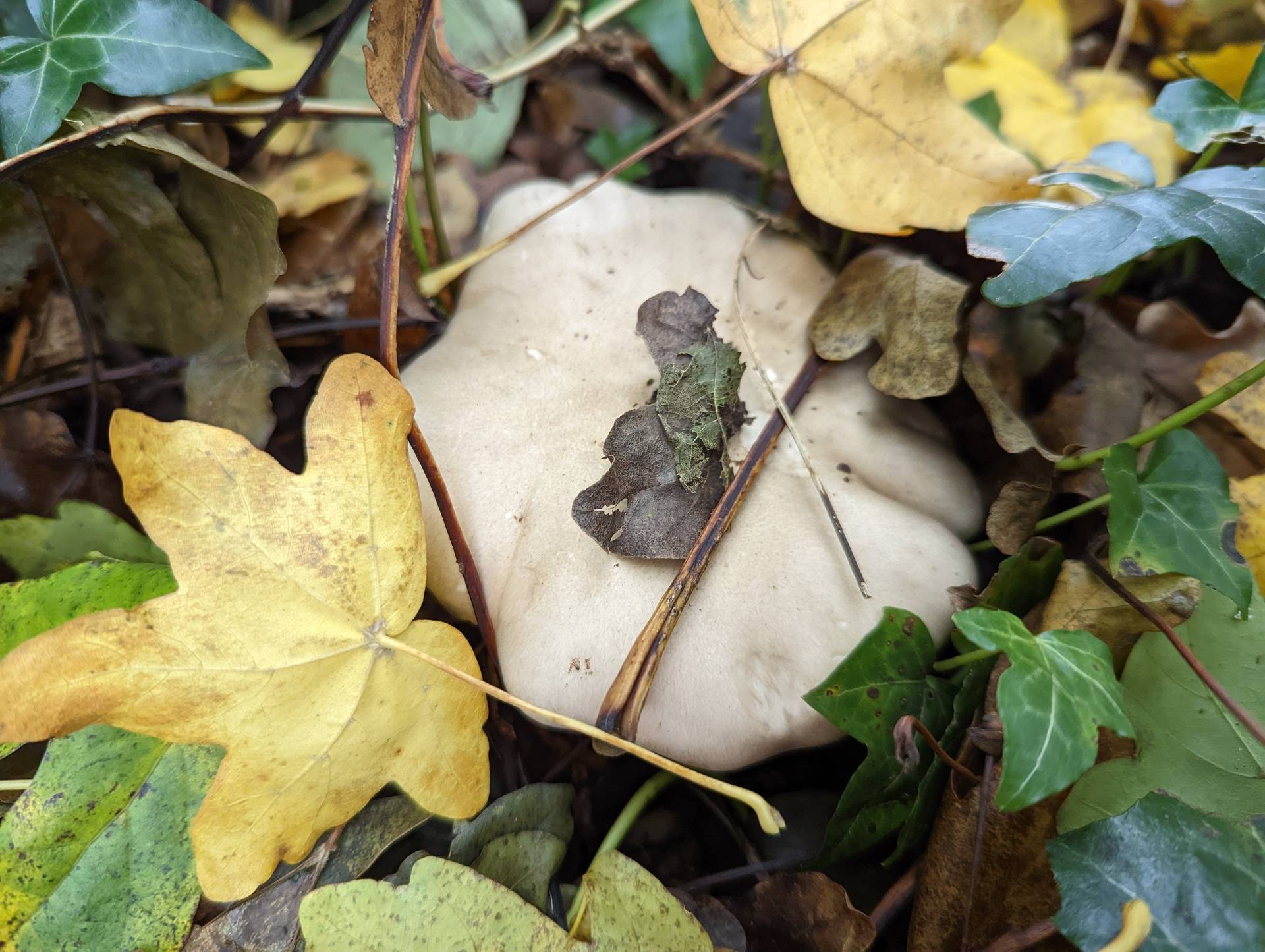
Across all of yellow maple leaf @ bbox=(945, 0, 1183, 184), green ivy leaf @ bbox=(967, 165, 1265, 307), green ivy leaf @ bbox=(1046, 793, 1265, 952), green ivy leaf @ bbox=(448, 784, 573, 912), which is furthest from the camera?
yellow maple leaf @ bbox=(945, 0, 1183, 184)

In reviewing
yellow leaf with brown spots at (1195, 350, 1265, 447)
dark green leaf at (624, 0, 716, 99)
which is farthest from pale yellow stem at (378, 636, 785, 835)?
dark green leaf at (624, 0, 716, 99)

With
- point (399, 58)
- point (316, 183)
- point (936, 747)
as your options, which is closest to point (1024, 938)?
point (936, 747)

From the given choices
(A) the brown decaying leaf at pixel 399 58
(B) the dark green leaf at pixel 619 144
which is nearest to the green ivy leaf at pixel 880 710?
(A) the brown decaying leaf at pixel 399 58

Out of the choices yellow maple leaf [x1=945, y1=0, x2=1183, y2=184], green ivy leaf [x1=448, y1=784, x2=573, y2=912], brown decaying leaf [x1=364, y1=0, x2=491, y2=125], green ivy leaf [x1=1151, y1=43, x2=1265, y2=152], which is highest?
brown decaying leaf [x1=364, y1=0, x2=491, y2=125]

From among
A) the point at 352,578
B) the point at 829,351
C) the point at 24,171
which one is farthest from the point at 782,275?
the point at 24,171

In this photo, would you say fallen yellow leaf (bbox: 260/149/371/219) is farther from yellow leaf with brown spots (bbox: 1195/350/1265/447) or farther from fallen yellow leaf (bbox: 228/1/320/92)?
yellow leaf with brown spots (bbox: 1195/350/1265/447)

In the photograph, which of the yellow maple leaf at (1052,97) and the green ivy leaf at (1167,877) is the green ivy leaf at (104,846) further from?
the yellow maple leaf at (1052,97)

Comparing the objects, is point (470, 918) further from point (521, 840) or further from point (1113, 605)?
point (1113, 605)
